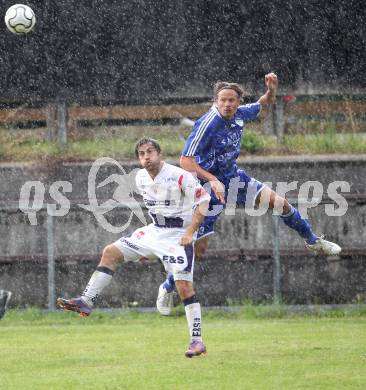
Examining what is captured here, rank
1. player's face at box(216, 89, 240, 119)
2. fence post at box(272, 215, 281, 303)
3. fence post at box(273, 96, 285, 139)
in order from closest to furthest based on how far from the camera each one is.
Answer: player's face at box(216, 89, 240, 119)
fence post at box(272, 215, 281, 303)
fence post at box(273, 96, 285, 139)

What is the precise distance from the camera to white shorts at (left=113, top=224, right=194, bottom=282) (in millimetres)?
9250

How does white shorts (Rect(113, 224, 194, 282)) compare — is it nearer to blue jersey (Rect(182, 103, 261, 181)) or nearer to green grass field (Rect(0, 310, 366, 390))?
green grass field (Rect(0, 310, 366, 390))

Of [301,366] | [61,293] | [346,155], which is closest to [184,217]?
[301,366]

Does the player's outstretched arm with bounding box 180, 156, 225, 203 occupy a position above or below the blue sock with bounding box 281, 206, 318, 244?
above

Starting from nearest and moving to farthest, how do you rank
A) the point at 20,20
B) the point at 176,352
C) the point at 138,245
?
the point at 138,245
the point at 176,352
the point at 20,20

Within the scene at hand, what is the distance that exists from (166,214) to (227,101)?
135 centimetres

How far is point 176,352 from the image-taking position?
389 inches

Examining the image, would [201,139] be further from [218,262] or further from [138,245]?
[218,262]

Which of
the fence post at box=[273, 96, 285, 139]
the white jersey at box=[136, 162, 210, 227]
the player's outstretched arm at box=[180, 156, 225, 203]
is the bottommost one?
the white jersey at box=[136, 162, 210, 227]

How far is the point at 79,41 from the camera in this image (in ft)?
62.3

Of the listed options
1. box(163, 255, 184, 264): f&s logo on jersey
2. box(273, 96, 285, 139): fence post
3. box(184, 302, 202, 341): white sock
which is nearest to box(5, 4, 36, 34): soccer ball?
box(163, 255, 184, 264): f&s logo on jersey

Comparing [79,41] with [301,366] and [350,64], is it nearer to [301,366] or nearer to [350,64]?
[350,64]

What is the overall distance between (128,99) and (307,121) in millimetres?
3255

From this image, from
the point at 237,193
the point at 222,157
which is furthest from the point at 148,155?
the point at 237,193
